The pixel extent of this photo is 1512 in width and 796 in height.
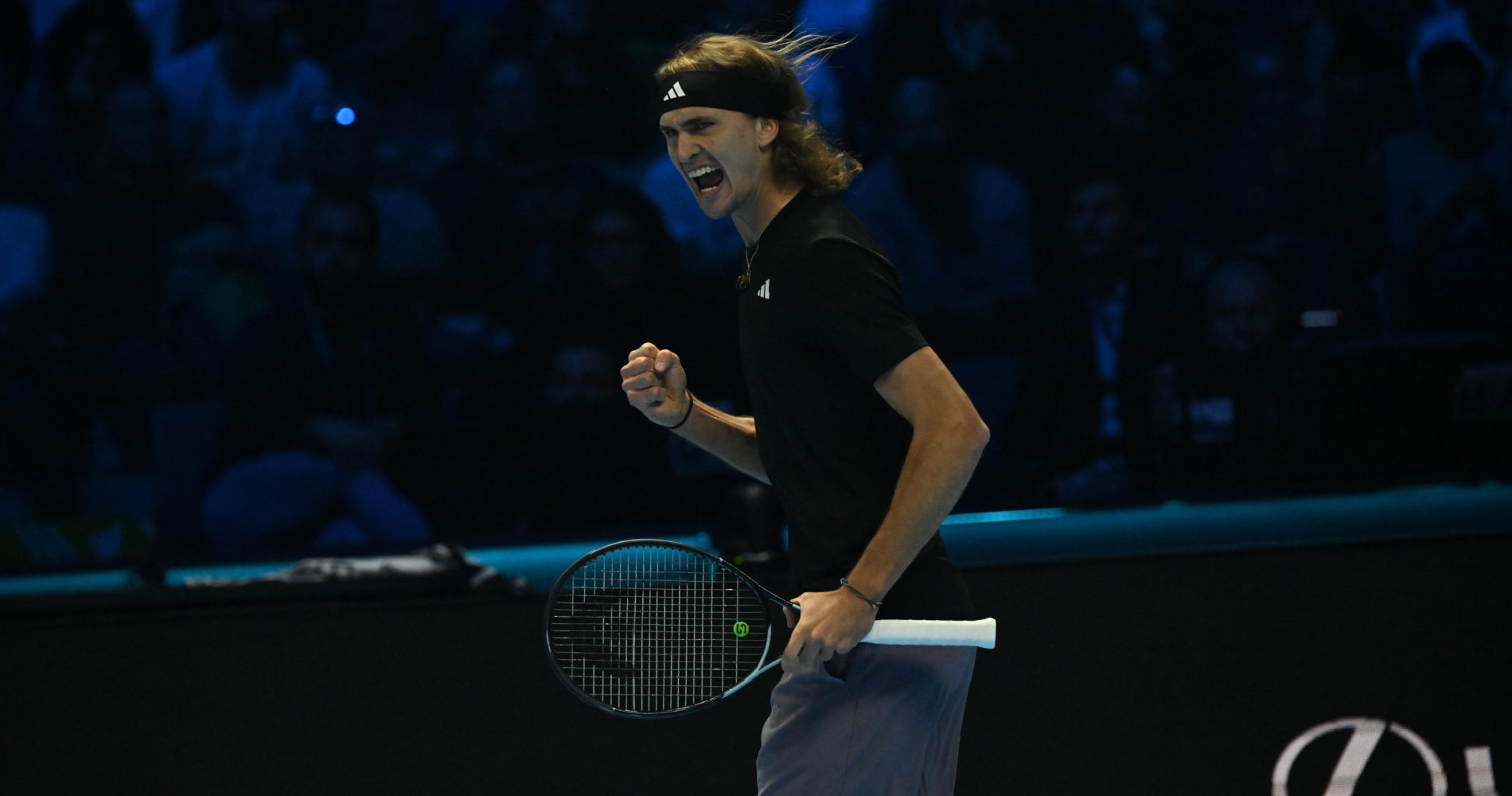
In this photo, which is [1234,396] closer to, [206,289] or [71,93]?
[206,289]

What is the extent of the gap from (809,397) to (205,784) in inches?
67.6

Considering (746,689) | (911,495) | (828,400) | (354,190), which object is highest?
(354,190)

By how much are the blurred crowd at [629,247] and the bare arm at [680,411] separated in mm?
1799

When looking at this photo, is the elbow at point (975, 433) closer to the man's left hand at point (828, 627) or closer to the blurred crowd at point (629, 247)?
the man's left hand at point (828, 627)

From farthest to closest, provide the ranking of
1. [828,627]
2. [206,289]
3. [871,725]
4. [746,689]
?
1. [206,289]
2. [746,689]
3. [871,725]
4. [828,627]

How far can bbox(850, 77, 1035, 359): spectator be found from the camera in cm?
417

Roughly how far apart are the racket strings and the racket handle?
277 millimetres

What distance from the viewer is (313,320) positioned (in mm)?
4121

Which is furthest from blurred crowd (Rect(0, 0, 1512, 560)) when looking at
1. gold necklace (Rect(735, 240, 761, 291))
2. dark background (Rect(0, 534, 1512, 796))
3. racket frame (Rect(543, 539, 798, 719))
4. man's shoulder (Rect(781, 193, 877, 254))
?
man's shoulder (Rect(781, 193, 877, 254))

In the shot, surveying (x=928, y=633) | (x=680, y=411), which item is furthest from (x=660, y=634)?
(x=928, y=633)

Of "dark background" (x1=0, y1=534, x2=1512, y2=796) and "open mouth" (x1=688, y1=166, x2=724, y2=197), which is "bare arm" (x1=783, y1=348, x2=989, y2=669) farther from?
"dark background" (x1=0, y1=534, x2=1512, y2=796)

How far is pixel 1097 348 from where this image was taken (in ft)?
13.3

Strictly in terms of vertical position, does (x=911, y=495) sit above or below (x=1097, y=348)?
above

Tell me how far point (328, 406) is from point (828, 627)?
111 inches
